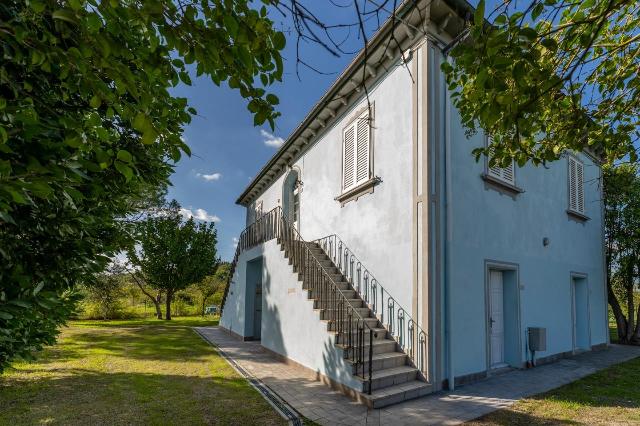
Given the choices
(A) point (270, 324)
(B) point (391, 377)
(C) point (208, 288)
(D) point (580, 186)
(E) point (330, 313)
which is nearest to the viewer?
(B) point (391, 377)

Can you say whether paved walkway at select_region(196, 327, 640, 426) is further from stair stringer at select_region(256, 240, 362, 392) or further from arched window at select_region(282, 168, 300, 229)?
arched window at select_region(282, 168, 300, 229)

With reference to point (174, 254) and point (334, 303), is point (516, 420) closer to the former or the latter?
point (334, 303)

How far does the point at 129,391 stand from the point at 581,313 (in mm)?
12248

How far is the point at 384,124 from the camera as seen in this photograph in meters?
7.95

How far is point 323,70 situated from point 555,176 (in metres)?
9.84

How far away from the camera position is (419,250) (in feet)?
21.0

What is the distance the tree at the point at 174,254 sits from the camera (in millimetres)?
20031

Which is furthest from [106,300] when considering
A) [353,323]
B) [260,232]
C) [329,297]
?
[353,323]

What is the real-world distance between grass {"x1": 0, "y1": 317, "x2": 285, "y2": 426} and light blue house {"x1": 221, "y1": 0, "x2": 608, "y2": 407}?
5.75 ft

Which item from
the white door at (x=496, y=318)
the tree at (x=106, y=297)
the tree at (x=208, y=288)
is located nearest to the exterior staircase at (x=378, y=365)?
the white door at (x=496, y=318)

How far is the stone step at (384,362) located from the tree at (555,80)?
3.86 metres

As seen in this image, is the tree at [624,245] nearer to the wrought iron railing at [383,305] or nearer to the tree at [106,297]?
the wrought iron railing at [383,305]

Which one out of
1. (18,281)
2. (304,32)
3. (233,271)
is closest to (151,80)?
(304,32)

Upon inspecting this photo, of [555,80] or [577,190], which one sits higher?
[577,190]
